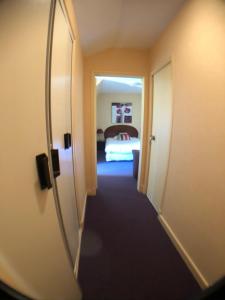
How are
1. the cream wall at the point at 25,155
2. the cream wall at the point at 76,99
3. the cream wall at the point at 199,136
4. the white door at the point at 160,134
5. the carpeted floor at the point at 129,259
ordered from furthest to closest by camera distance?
the white door at the point at 160,134
the cream wall at the point at 76,99
the carpeted floor at the point at 129,259
the cream wall at the point at 199,136
the cream wall at the point at 25,155

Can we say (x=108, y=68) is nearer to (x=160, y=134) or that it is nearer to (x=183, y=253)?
(x=160, y=134)

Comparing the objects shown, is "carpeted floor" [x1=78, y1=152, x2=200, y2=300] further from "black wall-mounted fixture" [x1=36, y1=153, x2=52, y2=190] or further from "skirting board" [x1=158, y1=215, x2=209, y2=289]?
"black wall-mounted fixture" [x1=36, y1=153, x2=52, y2=190]

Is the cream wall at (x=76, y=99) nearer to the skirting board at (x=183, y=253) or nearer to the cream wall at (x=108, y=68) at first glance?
the cream wall at (x=108, y=68)

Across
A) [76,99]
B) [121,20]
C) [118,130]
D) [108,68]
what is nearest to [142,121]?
[108,68]

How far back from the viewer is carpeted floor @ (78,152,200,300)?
3.84 ft

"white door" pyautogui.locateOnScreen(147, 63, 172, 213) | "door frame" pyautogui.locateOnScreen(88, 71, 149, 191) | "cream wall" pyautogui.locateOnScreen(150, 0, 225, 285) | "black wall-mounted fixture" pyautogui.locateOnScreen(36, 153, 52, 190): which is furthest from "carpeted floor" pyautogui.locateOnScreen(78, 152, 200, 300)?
"black wall-mounted fixture" pyautogui.locateOnScreen(36, 153, 52, 190)

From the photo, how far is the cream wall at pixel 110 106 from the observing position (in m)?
5.48

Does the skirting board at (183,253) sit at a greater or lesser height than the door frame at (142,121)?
lesser

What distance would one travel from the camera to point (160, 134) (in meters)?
2.19

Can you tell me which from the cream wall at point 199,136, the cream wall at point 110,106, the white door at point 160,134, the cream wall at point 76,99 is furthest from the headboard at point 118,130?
the cream wall at point 199,136

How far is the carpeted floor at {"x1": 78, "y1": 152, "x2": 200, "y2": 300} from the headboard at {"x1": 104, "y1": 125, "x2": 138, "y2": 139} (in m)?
3.40

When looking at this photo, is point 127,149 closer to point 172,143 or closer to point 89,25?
point 172,143

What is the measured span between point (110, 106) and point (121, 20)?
12.9 feet

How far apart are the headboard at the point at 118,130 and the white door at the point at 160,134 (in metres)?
3.08
